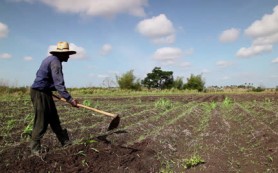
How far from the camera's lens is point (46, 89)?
227 inches

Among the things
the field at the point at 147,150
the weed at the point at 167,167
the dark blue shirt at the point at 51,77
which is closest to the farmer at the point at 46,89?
the dark blue shirt at the point at 51,77

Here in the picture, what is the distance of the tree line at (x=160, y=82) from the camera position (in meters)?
38.1

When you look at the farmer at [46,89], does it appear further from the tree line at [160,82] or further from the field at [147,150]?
the tree line at [160,82]

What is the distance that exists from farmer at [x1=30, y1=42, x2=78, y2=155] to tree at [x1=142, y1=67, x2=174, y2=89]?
39.0 metres

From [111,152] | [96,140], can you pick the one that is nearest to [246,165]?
[111,152]

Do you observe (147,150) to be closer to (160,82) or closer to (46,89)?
(46,89)

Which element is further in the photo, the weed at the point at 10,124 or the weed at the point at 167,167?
the weed at the point at 10,124

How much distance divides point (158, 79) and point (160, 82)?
0.57 meters

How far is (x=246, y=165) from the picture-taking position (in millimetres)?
5789

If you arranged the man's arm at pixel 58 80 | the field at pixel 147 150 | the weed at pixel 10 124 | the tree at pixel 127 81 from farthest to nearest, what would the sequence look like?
1. the tree at pixel 127 81
2. the weed at pixel 10 124
3. the man's arm at pixel 58 80
4. the field at pixel 147 150

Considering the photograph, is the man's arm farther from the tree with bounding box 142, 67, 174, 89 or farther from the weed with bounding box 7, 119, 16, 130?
the tree with bounding box 142, 67, 174, 89

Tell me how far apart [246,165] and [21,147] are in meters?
4.10

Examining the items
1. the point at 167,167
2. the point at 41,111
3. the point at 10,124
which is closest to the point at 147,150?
the point at 167,167

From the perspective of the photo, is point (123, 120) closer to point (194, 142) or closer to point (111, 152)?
point (194, 142)
